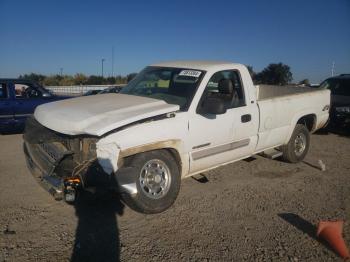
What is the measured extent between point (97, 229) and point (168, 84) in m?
2.39

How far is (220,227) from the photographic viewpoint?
3.93 meters

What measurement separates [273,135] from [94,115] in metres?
3.26

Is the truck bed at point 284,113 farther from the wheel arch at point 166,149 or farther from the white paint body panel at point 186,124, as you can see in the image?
the wheel arch at point 166,149

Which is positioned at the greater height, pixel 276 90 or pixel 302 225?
pixel 276 90

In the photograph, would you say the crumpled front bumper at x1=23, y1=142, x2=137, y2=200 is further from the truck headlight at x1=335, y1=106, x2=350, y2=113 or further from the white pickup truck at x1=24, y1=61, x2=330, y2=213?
the truck headlight at x1=335, y1=106, x2=350, y2=113

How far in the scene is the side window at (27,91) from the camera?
9.69 metres

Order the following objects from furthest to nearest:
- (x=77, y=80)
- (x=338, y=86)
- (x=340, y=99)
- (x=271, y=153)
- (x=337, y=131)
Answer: (x=77, y=80) → (x=338, y=86) → (x=337, y=131) → (x=340, y=99) → (x=271, y=153)

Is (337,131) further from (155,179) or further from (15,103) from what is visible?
(15,103)

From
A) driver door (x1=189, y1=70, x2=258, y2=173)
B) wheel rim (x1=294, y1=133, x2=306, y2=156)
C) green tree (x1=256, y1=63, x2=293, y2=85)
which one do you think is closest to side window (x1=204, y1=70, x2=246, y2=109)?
driver door (x1=189, y1=70, x2=258, y2=173)

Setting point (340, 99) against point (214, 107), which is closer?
point (214, 107)

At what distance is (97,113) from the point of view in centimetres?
397

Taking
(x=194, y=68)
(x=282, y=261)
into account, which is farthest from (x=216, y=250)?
(x=194, y=68)

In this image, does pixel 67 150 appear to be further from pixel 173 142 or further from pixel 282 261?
pixel 282 261

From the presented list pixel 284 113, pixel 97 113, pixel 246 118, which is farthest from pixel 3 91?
pixel 284 113
